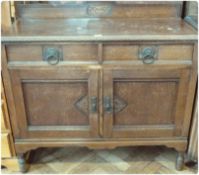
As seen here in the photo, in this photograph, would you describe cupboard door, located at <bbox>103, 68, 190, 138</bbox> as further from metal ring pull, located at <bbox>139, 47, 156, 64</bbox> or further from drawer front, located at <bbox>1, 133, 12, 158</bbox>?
drawer front, located at <bbox>1, 133, 12, 158</bbox>

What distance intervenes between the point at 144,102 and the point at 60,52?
1.40 feet

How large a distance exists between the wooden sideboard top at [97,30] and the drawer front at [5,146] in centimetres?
46

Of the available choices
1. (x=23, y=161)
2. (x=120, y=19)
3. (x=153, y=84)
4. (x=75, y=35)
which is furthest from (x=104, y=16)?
(x=23, y=161)

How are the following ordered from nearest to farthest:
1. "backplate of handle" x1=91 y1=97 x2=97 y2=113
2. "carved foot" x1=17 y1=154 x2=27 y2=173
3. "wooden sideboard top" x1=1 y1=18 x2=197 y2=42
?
"wooden sideboard top" x1=1 y1=18 x2=197 y2=42 < "backplate of handle" x1=91 y1=97 x2=97 y2=113 < "carved foot" x1=17 y1=154 x2=27 y2=173

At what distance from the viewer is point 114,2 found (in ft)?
4.35

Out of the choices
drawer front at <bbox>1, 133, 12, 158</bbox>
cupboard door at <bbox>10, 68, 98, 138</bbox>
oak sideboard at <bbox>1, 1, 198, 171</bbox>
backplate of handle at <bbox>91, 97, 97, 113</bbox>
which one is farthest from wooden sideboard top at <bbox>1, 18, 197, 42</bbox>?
drawer front at <bbox>1, 133, 12, 158</bbox>

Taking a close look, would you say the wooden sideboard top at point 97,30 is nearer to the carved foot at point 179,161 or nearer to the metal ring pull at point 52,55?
the metal ring pull at point 52,55

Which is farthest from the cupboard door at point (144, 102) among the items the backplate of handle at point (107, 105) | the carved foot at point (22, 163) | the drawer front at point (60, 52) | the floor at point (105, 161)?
the carved foot at point (22, 163)

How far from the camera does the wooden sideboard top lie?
1079 millimetres

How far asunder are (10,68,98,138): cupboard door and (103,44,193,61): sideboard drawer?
0.10 m

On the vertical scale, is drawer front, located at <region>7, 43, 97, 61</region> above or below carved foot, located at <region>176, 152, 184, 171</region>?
above

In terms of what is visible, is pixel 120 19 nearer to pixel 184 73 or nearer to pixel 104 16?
pixel 104 16

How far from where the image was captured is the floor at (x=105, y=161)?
4.64 feet

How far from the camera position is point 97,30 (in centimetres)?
116
